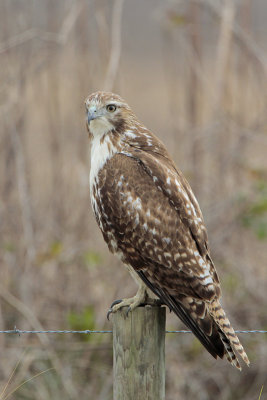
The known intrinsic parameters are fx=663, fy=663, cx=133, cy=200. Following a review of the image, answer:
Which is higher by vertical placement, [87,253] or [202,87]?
[202,87]

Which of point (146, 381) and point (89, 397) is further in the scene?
point (89, 397)

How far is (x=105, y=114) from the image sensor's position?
3443mm

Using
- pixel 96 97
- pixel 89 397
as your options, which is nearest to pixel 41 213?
pixel 89 397

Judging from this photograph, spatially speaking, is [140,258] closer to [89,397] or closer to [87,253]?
[87,253]

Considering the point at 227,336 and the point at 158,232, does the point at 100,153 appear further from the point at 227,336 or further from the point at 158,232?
the point at 227,336

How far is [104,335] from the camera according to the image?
532 centimetres

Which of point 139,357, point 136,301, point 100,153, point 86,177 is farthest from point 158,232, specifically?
point 86,177

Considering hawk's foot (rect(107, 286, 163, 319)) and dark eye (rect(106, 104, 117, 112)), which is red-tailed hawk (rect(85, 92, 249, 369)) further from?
dark eye (rect(106, 104, 117, 112))

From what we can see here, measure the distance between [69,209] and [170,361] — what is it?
150cm

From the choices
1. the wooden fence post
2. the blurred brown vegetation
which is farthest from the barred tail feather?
the blurred brown vegetation

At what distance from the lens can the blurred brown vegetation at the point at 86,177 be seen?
5.19 m

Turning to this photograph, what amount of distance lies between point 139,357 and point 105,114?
54.4 inches

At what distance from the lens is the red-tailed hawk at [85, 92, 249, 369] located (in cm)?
290

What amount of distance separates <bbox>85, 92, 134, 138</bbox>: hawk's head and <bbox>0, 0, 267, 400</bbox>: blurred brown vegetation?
1.54 metres
